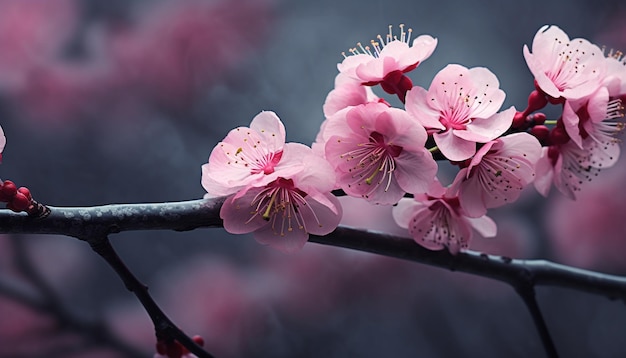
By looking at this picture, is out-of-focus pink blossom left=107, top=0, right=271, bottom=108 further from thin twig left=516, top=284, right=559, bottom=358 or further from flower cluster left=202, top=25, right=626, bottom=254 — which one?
thin twig left=516, top=284, right=559, bottom=358

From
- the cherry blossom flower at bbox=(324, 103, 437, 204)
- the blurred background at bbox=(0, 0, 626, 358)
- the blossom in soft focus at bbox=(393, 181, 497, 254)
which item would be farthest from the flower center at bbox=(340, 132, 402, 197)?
the blurred background at bbox=(0, 0, 626, 358)

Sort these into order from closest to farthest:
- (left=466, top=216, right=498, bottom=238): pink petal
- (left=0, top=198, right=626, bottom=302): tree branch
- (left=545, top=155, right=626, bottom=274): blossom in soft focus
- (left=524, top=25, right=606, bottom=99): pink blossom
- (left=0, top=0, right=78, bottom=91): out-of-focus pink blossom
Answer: (left=0, top=198, right=626, bottom=302): tree branch → (left=524, top=25, right=606, bottom=99): pink blossom → (left=466, top=216, right=498, bottom=238): pink petal → (left=0, top=0, right=78, bottom=91): out-of-focus pink blossom → (left=545, top=155, right=626, bottom=274): blossom in soft focus

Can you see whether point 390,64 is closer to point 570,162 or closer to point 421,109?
point 421,109

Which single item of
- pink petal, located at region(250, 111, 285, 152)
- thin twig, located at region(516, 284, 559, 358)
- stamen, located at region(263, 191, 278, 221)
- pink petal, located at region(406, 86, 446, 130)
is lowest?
thin twig, located at region(516, 284, 559, 358)

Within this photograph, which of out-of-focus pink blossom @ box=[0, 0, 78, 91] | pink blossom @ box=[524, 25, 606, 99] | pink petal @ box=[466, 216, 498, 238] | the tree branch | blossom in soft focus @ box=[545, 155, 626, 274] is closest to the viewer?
the tree branch

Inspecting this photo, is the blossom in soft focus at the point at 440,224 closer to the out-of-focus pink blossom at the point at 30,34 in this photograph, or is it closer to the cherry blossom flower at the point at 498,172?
the cherry blossom flower at the point at 498,172

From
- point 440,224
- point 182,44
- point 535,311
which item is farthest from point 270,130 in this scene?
point 182,44
